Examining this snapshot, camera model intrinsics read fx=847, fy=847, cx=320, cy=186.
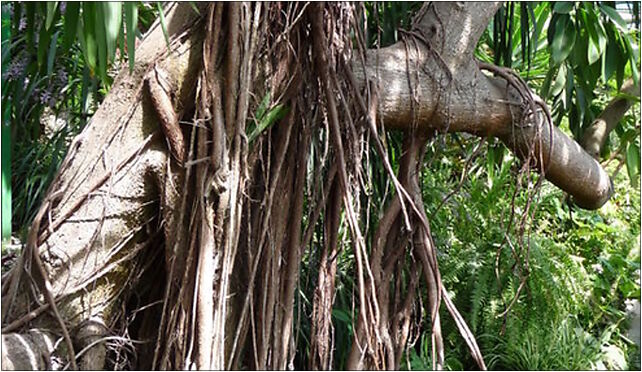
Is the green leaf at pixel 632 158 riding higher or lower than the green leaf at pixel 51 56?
lower

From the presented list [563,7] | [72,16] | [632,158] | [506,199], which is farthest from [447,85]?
[506,199]

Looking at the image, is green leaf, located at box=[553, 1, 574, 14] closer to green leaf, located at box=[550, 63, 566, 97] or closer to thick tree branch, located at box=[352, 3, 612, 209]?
thick tree branch, located at box=[352, 3, 612, 209]

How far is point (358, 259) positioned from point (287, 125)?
→ 0.31 meters

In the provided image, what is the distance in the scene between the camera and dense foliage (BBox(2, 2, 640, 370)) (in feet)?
7.41

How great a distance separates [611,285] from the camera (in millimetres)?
3818

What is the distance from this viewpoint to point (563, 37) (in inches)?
86.5

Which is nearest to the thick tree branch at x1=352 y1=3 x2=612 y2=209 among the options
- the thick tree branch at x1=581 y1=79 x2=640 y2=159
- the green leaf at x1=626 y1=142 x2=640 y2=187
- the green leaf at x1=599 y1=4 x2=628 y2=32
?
the green leaf at x1=599 y1=4 x2=628 y2=32

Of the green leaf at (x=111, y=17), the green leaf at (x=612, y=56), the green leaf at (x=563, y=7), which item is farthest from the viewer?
the green leaf at (x=612, y=56)

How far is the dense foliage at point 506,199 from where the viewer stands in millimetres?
2260

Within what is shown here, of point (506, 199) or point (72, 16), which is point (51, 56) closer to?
point (72, 16)

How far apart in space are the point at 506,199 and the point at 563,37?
1.44m

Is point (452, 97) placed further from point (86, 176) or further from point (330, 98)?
point (86, 176)

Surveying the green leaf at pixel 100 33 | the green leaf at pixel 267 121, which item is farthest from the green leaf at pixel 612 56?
the green leaf at pixel 100 33

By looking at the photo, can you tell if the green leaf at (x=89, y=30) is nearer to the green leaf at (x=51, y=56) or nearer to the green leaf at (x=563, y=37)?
the green leaf at (x=51, y=56)
